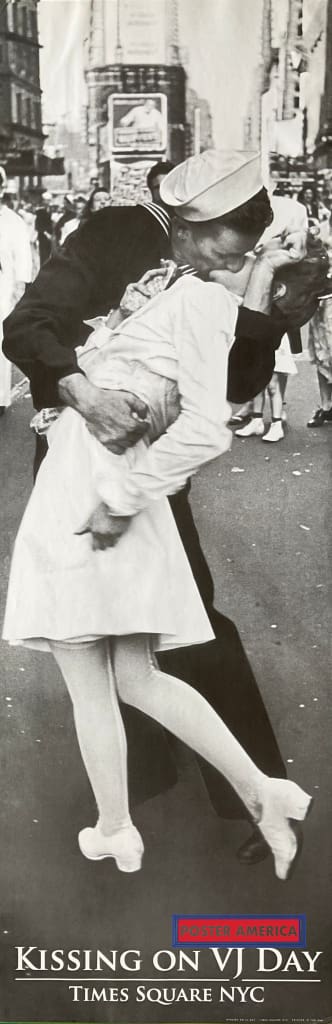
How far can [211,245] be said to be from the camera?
332cm

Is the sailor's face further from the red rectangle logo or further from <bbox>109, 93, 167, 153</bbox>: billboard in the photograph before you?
the red rectangle logo

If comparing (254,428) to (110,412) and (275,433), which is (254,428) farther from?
(110,412)

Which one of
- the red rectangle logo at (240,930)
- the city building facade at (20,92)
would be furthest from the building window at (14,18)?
the red rectangle logo at (240,930)

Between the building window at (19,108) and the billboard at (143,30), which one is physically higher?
the billboard at (143,30)

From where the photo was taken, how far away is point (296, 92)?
3.43 m

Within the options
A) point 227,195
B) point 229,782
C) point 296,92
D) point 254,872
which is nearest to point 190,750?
point 229,782

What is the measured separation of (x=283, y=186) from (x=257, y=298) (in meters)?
0.37

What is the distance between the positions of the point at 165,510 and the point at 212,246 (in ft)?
2.83

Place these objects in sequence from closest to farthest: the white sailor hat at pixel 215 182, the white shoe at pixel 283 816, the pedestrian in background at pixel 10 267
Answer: the white sailor hat at pixel 215 182 → the pedestrian in background at pixel 10 267 → the white shoe at pixel 283 816

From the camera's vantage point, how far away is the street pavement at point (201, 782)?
3.50m

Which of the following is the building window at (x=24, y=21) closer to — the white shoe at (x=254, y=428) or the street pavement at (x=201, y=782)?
the street pavement at (x=201, y=782)

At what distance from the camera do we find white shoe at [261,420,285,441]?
11.4 feet

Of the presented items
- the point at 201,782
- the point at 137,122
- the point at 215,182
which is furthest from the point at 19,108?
the point at 201,782

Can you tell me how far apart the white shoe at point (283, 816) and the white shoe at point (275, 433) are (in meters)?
1.16
